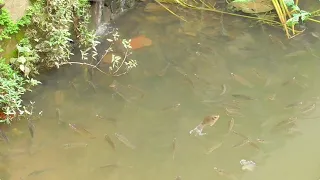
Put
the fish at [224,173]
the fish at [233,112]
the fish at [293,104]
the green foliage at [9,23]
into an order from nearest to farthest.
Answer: the fish at [224,173] < the green foliage at [9,23] < the fish at [233,112] < the fish at [293,104]

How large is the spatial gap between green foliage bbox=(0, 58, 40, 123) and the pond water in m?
0.15

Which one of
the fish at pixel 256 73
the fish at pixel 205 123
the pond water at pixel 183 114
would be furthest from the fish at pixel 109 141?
the fish at pixel 256 73

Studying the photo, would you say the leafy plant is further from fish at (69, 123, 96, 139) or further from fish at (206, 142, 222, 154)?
fish at (206, 142, 222, 154)

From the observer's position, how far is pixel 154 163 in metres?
3.56

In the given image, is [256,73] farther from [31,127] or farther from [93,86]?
[31,127]

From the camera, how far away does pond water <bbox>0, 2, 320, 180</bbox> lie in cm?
354

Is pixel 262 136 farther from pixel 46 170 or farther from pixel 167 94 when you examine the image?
pixel 46 170

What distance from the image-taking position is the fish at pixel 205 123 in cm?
380

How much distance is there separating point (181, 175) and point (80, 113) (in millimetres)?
1116

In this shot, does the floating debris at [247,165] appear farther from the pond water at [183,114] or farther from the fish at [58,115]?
the fish at [58,115]

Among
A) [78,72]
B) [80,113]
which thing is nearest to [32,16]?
[78,72]

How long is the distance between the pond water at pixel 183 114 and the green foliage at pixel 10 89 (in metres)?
0.15

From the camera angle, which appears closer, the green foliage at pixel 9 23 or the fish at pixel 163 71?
the green foliage at pixel 9 23

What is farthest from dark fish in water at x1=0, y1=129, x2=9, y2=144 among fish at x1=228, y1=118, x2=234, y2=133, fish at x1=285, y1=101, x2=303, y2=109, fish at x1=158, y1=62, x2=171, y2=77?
fish at x1=285, y1=101, x2=303, y2=109
